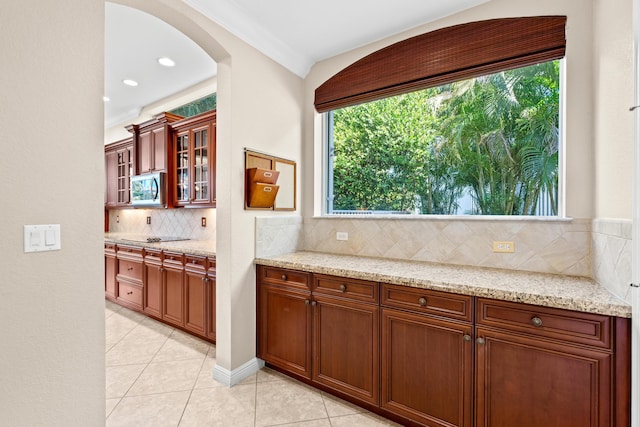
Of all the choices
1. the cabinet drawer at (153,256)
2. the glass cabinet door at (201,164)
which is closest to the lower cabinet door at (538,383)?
the glass cabinet door at (201,164)

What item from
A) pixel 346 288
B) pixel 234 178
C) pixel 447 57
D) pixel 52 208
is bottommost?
pixel 346 288

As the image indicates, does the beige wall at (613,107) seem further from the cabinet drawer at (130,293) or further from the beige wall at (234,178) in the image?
the cabinet drawer at (130,293)

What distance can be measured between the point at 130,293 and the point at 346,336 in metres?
3.03

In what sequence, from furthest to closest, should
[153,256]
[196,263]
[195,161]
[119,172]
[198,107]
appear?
[119,172] < [198,107] < [195,161] < [153,256] < [196,263]

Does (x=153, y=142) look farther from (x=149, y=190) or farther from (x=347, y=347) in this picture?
(x=347, y=347)

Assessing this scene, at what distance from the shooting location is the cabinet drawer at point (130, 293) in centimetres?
356

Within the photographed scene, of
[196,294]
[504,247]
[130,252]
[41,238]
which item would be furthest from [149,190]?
[504,247]

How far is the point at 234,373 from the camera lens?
2293 millimetres

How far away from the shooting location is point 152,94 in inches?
157

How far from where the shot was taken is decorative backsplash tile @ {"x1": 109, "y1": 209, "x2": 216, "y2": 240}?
12.5 feet

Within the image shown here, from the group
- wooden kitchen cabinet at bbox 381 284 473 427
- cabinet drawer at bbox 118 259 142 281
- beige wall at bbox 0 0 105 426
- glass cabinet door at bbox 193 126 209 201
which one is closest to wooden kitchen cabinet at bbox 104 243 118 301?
cabinet drawer at bbox 118 259 142 281

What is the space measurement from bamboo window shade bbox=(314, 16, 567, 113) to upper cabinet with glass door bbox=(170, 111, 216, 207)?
135 cm

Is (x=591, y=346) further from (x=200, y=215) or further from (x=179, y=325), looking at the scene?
(x=200, y=215)

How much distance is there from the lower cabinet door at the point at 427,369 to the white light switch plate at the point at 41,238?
1.74 meters
